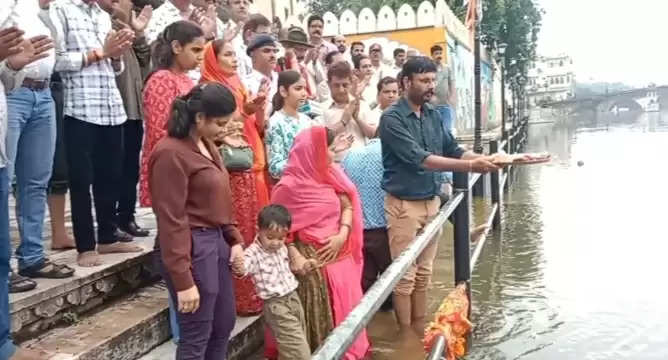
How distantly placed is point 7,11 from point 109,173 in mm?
1035

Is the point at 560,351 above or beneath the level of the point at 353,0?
beneath

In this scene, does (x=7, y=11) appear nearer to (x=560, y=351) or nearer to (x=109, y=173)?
(x=109, y=173)

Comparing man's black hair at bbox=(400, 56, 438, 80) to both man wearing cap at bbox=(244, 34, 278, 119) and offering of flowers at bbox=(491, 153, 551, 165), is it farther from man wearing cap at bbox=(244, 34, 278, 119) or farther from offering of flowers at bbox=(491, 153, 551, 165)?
man wearing cap at bbox=(244, 34, 278, 119)

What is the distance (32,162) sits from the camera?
316 cm

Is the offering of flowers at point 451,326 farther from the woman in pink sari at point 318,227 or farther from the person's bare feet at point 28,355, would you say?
the person's bare feet at point 28,355

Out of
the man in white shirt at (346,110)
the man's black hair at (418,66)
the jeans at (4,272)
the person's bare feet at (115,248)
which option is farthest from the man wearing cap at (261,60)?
the jeans at (4,272)

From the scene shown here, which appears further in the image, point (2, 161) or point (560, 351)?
point (560, 351)

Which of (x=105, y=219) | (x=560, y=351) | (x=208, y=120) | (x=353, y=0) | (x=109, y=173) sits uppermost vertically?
(x=353, y=0)

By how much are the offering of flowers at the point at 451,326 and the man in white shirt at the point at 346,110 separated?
1303 mm

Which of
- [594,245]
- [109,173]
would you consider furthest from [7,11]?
[594,245]

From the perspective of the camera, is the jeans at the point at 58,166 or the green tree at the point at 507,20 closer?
the jeans at the point at 58,166

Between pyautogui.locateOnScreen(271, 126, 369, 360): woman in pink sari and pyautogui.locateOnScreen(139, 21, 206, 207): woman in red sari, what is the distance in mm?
671

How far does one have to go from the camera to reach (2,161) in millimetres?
2586

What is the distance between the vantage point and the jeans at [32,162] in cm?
309
